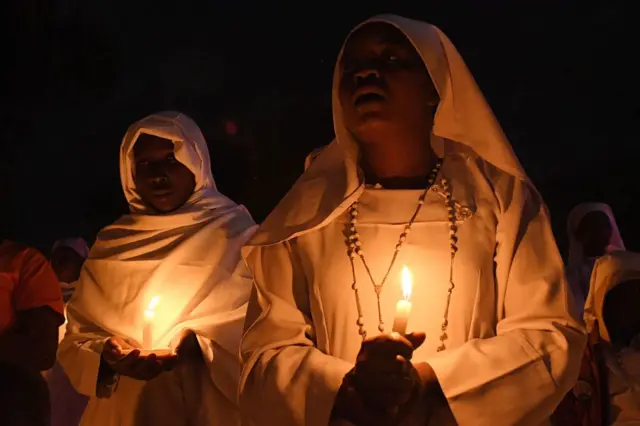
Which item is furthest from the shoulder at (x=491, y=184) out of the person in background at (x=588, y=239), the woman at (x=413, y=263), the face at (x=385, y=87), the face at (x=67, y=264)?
the face at (x=67, y=264)

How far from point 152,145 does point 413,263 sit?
2.03m

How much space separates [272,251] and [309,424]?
0.63 metres

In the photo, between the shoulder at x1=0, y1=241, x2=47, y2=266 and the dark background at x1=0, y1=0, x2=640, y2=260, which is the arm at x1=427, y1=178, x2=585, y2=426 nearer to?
the shoulder at x1=0, y1=241, x2=47, y2=266

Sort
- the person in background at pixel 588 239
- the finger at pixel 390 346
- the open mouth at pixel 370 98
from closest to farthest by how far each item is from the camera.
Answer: the finger at pixel 390 346, the open mouth at pixel 370 98, the person in background at pixel 588 239

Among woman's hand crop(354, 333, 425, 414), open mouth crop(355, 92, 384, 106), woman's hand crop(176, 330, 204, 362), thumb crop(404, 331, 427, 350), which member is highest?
open mouth crop(355, 92, 384, 106)

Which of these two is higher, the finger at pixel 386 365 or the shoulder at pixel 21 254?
the finger at pixel 386 365

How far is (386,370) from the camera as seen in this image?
252 cm

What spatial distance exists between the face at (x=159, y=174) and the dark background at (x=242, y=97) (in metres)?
5.33

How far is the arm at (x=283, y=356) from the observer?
2.79 meters

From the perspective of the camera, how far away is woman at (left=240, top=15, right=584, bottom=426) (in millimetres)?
2748

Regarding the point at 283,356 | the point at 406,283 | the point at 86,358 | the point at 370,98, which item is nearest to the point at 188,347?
the point at 86,358

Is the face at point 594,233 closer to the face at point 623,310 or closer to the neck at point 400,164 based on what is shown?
the face at point 623,310

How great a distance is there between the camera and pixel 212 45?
11.8 metres

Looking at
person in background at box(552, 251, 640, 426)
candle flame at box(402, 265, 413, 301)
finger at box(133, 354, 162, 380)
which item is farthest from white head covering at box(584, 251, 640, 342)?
candle flame at box(402, 265, 413, 301)
